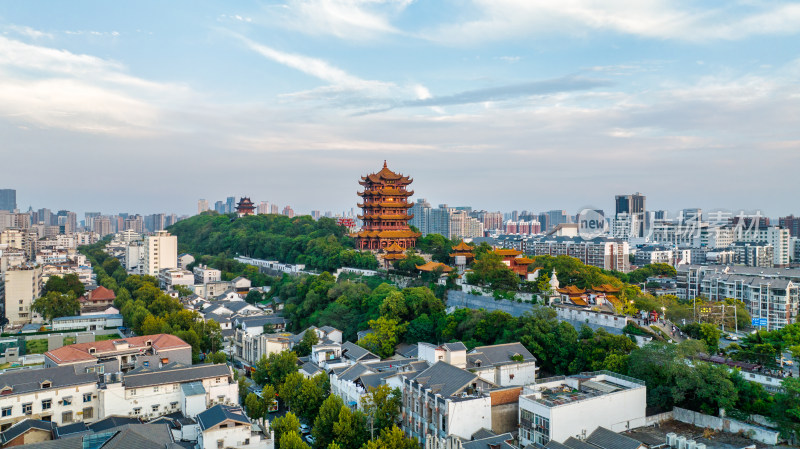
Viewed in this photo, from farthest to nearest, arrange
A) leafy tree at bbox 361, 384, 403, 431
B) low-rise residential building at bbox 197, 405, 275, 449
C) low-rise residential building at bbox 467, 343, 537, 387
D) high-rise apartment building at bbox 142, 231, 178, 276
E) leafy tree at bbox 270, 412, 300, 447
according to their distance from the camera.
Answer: high-rise apartment building at bbox 142, 231, 178, 276 < low-rise residential building at bbox 467, 343, 537, 387 < leafy tree at bbox 361, 384, 403, 431 < leafy tree at bbox 270, 412, 300, 447 < low-rise residential building at bbox 197, 405, 275, 449

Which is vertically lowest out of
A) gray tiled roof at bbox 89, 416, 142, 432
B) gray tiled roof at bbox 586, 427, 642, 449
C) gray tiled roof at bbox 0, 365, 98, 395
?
gray tiled roof at bbox 89, 416, 142, 432

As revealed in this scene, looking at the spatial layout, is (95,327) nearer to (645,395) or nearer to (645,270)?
(645,395)

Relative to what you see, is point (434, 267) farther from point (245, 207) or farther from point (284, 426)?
point (245, 207)

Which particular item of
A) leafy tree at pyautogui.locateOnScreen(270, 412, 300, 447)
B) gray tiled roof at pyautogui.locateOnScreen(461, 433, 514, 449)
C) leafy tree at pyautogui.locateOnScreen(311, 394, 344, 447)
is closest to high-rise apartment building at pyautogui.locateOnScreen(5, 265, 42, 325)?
leafy tree at pyautogui.locateOnScreen(270, 412, 300, 447)

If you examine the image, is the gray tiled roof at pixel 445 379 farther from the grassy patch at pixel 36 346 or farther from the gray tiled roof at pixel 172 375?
the grassy patch at pixel 36 346

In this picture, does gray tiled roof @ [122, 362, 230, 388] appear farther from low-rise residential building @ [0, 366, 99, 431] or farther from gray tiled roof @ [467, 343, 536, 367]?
gray tiled roof @ [467, 343, 536, 367]

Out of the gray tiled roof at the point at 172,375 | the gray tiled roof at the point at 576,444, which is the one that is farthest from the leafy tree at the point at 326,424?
the gray tiled roof at the point at 576,444
